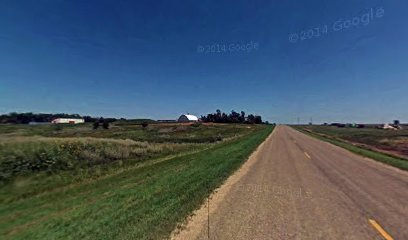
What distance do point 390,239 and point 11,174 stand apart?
18.6m

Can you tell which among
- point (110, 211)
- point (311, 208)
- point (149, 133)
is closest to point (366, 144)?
point (311, 208)

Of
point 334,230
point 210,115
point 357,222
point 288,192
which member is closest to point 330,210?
point 357,222

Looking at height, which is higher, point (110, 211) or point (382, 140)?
point (382, 140)

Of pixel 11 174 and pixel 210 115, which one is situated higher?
pixel 210 115

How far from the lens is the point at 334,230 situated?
5879 millimetres

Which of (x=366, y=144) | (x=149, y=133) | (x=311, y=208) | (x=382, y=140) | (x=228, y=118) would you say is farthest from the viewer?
(x=228, y=118)

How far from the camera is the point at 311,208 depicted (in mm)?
7535

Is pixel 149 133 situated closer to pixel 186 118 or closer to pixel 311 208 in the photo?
pixel 311 208

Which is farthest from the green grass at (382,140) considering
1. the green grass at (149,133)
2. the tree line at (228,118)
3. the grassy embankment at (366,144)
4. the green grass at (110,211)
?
the tree line at (228,118)

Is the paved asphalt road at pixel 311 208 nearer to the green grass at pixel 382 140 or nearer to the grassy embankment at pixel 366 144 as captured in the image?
the grassy embankment at pixel 366 144

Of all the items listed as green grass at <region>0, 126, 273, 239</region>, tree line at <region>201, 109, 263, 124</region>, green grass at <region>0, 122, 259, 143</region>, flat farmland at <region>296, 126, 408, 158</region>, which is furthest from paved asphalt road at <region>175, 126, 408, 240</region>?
tree line at <region>201, 109, 263, 124</region>

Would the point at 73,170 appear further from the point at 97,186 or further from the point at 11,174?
the point at 97,186

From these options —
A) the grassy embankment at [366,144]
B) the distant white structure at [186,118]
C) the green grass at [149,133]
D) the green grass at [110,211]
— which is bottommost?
the green grass at [110,211]

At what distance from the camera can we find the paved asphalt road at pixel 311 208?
5762 millimetres
